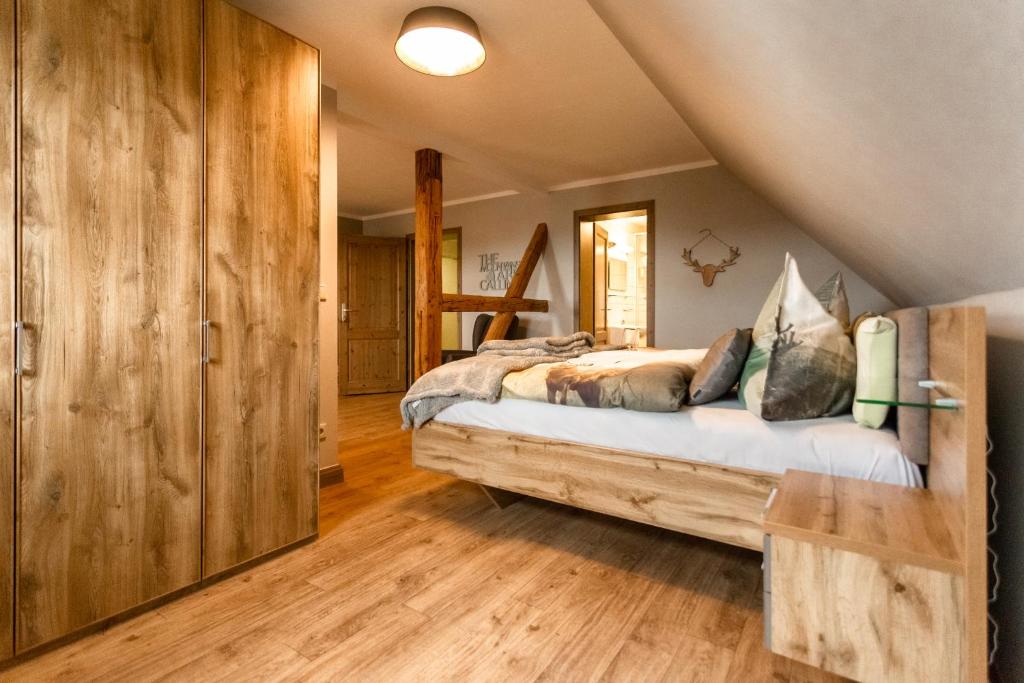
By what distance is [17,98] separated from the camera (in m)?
1.33

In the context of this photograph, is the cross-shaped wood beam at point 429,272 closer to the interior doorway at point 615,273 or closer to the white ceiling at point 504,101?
the white ceiling at point 504,101

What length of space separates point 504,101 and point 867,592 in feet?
10.7

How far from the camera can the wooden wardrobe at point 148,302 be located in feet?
4.49

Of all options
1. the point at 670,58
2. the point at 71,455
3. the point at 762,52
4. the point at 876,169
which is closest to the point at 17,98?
the point at 71,455

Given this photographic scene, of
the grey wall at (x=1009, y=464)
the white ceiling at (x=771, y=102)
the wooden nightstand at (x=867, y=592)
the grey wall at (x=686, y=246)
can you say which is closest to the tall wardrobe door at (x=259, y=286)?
the white ceiling at (x=771, y=102)

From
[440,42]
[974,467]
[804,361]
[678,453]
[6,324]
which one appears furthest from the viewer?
[440,42]

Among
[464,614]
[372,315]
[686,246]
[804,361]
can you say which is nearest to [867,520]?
[804,361]

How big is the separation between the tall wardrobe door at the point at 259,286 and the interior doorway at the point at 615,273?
2.36 metres

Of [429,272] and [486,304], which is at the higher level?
[429,272]

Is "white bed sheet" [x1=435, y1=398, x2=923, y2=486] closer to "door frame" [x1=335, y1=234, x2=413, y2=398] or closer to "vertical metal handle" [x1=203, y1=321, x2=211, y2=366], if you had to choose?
"vertical metal handle" [x1=203, y1=321, x2=211, y2=366]

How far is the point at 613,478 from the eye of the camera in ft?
6.20

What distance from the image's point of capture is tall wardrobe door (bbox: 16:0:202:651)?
1383mm

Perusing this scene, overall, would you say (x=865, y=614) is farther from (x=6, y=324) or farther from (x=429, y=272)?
(x=429, y=272)

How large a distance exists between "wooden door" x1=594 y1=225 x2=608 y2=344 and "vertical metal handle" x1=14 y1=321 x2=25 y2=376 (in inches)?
190
